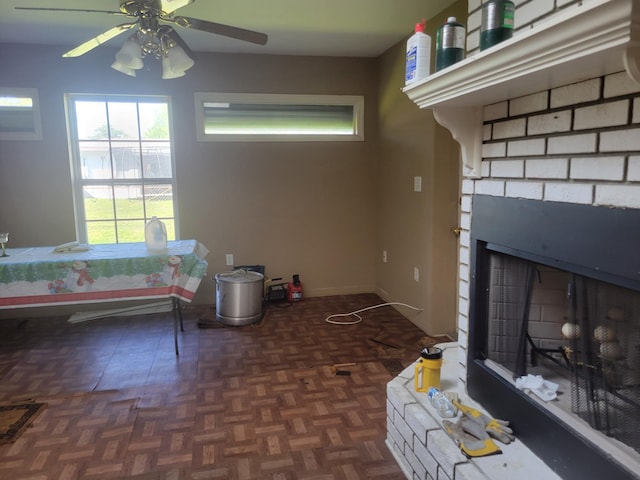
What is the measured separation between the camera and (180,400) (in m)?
2.45

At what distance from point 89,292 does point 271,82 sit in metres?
2.44

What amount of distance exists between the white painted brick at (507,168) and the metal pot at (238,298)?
7.94 ft

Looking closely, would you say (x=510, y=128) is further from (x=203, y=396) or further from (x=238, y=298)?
(x=238, y=298)

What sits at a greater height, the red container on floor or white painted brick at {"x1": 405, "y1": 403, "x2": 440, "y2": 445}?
white painted brick at {"x1": 405, "y1": 403, "x2": 440, "y2": 445}

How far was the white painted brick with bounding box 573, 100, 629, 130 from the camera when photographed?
1.07 meters

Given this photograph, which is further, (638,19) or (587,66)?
(587,66)

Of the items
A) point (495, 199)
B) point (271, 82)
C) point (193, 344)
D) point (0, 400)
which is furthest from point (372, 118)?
point (0, 400)

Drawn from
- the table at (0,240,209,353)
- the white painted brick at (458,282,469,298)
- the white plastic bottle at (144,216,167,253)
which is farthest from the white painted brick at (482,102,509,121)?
the white plastic bottle at (144,216,167,253)

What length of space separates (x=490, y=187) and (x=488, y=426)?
84 cm

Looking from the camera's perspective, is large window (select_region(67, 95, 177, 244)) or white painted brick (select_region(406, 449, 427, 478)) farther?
large window (select_region(67, 95, 177, 244))

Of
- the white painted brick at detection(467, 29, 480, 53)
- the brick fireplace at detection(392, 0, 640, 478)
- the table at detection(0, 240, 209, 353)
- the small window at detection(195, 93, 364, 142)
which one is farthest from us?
the small window at detection(195, 93, 364, 142)

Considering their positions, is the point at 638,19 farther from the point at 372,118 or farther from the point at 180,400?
the point at 372,118

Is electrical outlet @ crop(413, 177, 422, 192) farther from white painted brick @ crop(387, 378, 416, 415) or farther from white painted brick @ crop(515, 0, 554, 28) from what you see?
white painted brick @ crop(515, 0, 554, 28)

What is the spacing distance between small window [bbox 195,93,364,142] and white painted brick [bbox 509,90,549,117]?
2916 millimetres
